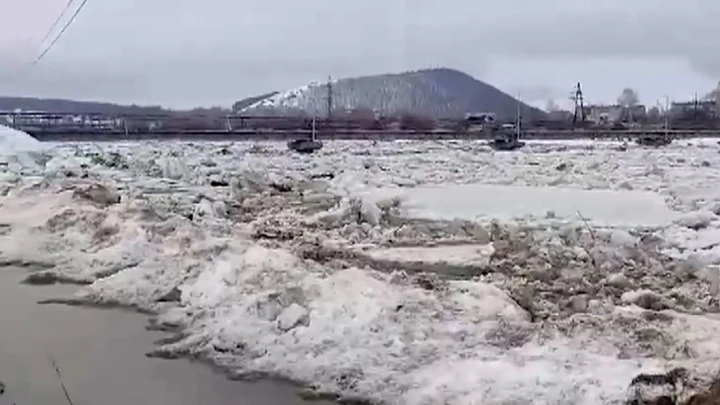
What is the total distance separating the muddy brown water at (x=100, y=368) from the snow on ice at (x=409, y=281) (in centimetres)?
20

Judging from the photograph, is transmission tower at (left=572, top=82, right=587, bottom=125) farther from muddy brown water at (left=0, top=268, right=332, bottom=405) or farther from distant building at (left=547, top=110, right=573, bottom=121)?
muddy brown water at (left=0, top=268, right=332, bottom=405)

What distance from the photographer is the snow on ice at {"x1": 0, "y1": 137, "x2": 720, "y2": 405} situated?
14.9 feet

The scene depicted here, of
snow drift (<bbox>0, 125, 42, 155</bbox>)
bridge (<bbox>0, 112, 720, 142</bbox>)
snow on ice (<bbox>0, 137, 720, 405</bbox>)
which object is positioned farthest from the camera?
bridge (<bbox>0, 112, 720, 142</bbox>)

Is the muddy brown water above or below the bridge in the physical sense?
below

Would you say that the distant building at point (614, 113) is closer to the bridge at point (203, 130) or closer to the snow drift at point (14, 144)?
the bridge at point (203, 130)

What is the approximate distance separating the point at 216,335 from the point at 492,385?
1.93 meters

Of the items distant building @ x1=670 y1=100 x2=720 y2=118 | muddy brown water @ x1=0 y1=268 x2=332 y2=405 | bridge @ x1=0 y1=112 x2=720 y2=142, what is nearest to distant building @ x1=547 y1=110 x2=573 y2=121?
distant building @ x1=670 y1=100 x2=720 y2=118

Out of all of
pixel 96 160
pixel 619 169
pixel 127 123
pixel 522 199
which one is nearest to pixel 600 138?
pixel 127 123

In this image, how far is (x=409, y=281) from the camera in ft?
22.1

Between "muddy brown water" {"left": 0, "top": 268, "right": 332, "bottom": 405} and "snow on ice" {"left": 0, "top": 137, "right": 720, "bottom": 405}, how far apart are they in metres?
0.20

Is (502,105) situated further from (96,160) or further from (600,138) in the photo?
(96,160)

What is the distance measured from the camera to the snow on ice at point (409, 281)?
14.9 ft

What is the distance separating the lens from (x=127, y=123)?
55.2m

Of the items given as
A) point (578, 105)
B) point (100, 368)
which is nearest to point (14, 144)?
point (100, 368)
